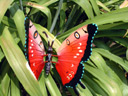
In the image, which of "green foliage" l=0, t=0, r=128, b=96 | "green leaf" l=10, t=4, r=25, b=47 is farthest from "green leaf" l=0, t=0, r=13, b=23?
"green leaf" l=10, t=4, r=25, b=47

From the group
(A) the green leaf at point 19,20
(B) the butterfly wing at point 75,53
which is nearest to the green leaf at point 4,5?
Result: (A) the green leaf at point 19,20

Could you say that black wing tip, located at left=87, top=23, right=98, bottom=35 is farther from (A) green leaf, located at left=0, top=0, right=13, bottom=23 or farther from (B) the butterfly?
(A) green leaf, located at left=0, top=0, right=13, bottom=23

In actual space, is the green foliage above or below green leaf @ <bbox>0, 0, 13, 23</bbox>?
below

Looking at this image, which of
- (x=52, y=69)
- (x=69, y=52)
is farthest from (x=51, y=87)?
(x=69, y=52)

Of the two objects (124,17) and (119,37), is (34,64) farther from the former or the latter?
(119,37)

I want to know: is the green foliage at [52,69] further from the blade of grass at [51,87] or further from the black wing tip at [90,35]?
the black wing tip at [90,35]

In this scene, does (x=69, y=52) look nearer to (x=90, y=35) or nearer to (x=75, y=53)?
(x=75, y=53)

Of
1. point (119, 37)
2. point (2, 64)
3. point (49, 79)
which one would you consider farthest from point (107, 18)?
point (2, 64)
